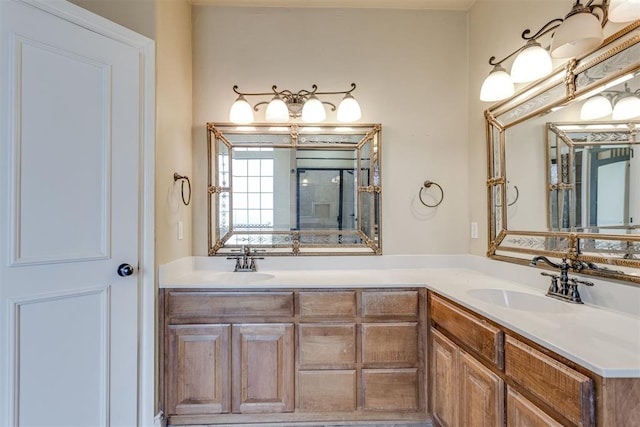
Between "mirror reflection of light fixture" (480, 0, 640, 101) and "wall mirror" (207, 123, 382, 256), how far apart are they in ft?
2.66

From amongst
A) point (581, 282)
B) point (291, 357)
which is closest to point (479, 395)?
point (581, 282)

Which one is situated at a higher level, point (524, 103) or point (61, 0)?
point (61, 0)

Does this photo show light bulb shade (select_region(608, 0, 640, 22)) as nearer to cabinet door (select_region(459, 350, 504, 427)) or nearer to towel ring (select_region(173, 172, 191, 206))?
cabinet door (select_region(459, 350, 504, 427))

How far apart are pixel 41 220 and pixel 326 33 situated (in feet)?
6.89

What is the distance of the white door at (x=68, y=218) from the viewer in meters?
1.27

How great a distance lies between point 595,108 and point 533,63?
36cm

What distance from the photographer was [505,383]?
1.12 metres

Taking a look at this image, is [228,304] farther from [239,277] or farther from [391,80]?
[391,80]

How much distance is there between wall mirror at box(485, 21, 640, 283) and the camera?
1.20m

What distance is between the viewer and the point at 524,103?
1.71 metres

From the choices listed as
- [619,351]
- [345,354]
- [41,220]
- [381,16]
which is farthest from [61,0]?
[619,351]

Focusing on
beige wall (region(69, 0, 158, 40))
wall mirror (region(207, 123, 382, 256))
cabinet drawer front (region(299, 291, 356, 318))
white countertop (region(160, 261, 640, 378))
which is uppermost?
beige wall (region(69, 0, 158, 40))

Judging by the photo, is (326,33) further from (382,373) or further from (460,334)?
(382,373)

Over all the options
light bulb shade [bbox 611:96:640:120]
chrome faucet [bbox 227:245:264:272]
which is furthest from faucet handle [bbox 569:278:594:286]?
chrome faucet [bbox 227:245:264:272]
